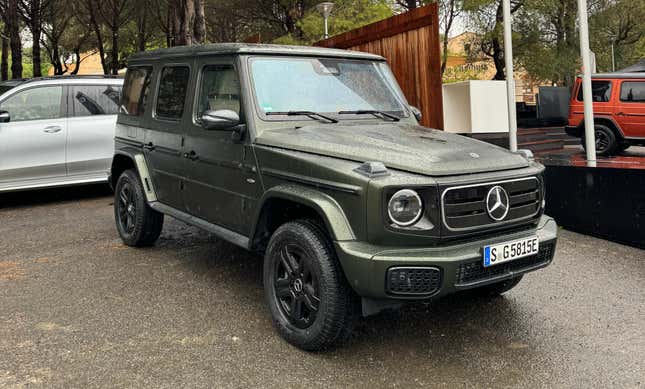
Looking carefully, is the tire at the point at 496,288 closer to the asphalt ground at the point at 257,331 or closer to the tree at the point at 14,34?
the asphalt ground at the point at 257,331

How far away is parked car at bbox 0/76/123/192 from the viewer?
29.2 ft

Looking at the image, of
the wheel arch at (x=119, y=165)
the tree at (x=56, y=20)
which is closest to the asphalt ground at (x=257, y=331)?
the wheel arch at (x=119, y=165)

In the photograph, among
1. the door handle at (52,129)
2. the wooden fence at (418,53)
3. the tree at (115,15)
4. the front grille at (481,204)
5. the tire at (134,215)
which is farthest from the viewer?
the tree at (115,15)

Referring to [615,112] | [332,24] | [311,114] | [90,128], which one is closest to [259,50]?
[311,114]

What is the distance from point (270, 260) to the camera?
4.02m

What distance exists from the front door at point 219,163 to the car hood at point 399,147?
1.08ft

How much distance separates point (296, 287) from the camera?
152 inches

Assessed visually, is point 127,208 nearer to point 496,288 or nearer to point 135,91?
point 135,91

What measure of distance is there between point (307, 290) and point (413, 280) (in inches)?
28.0

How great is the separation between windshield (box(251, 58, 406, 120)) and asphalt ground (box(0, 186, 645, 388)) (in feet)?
5.03

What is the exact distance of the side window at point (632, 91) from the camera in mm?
14562

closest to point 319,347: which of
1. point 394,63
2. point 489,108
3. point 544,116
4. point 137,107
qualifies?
point 137,107

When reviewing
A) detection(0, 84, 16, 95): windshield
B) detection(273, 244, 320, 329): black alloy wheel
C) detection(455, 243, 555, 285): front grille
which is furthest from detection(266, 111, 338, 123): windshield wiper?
detection(0, 84, 16, 95): windshield

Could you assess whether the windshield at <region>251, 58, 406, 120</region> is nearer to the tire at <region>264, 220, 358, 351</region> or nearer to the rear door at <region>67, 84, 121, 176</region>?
the tire at <region>264, 220, 358, 351</region>
